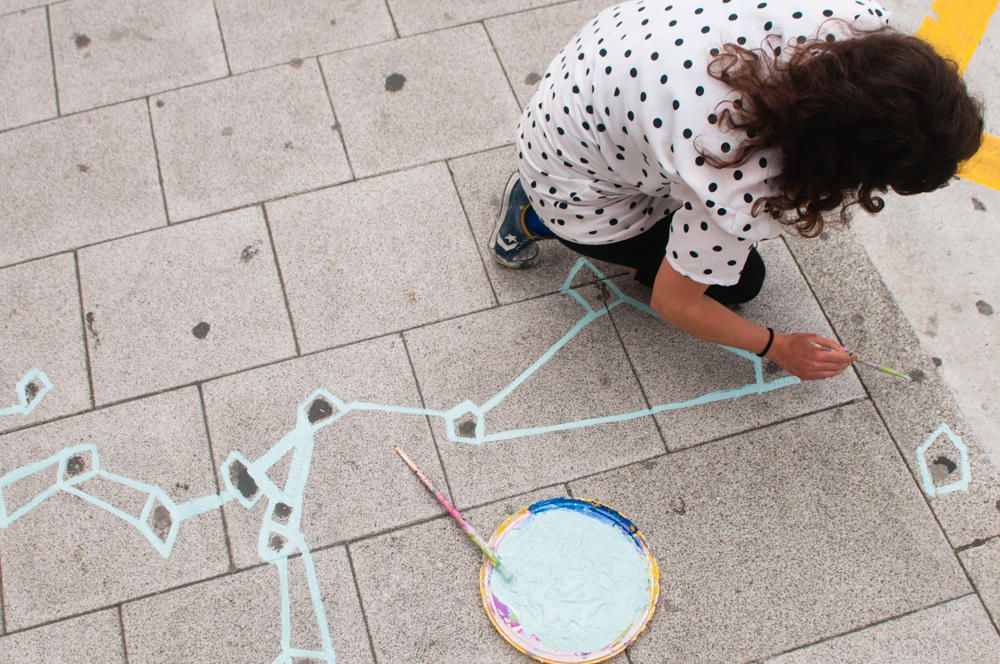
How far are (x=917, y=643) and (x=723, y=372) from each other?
2.97ft

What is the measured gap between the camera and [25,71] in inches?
132

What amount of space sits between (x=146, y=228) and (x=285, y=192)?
1.61 ft

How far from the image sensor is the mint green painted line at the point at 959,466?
246cm

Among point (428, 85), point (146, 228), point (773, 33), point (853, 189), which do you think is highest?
point (773, 33)

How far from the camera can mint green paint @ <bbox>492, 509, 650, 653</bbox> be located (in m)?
2.29

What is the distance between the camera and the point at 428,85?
127 inches

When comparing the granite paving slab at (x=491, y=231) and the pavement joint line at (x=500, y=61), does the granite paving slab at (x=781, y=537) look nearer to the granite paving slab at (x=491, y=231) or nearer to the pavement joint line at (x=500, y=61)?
the granite paving slab at (x=491, y=231)

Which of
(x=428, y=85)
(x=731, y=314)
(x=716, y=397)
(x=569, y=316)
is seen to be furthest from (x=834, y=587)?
(x=428, y=85)

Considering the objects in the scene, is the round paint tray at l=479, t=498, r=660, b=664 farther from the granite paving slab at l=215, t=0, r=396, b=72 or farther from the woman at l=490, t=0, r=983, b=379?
the granite paving slab at l=215, t=0, r=396, b=72

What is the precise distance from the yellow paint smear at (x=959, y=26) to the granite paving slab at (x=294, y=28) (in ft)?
7.00

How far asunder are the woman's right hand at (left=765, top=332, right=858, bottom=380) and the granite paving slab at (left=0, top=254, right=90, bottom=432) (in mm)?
2080

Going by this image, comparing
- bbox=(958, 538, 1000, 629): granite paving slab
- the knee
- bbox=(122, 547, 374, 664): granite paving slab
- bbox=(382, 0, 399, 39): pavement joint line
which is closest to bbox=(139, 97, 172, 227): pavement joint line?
bbox=(382, 0, 399, 39): pavement joint line

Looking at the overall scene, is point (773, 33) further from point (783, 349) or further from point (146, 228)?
point (146, 228)

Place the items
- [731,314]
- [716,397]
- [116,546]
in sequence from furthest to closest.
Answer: [716,397] → [116,546] → [731,314]
